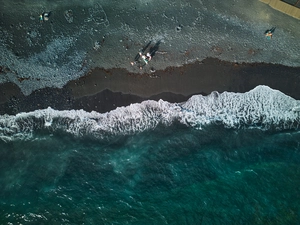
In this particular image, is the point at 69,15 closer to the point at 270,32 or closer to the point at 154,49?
the point at 154,49

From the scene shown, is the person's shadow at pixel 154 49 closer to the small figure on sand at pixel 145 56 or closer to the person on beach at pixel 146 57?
the small figure on sand at pixel 145 56

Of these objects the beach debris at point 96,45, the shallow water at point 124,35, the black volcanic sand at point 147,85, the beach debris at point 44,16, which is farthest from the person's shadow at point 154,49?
the beach debris at point 44,16

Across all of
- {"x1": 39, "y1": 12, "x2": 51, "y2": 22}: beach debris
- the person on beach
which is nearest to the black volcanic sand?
the person on beach

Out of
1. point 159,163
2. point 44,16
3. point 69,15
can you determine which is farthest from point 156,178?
point 44,16

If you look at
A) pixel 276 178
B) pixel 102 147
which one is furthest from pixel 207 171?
pixel 102 147

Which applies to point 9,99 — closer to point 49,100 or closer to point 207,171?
point 49,100
